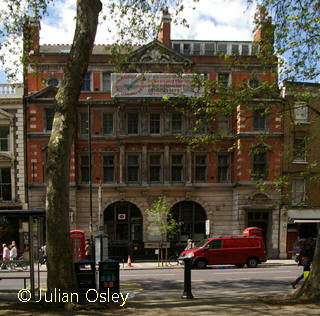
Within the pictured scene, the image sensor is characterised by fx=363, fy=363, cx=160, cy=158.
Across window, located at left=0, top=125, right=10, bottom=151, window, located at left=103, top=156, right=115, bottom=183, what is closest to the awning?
window, located at left=103, top=156, right=115, bottom=183

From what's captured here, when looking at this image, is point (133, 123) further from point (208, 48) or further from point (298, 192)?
point (298, 192)

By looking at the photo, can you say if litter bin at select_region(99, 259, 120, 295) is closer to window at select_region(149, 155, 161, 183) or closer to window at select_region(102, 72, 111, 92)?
window at select_region(149, 155, 161, 183)

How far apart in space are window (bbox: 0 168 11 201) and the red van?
14773mm

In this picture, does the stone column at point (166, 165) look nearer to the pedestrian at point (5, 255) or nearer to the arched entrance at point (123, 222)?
the arched entrance at point (123, 222)

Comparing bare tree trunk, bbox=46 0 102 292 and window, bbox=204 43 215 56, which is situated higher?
window, bbox=204 43 215 56

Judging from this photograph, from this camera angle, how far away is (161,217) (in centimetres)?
2695

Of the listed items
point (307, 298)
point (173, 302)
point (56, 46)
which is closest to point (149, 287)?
point (173, 302)

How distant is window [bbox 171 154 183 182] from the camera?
2897cm

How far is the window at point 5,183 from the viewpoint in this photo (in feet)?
90.7

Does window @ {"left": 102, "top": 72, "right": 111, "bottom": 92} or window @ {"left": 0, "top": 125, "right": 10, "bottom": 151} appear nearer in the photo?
window @ {"left": 0, "top": 125, "right": 10, "bottom": 151}

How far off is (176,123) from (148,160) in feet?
12.2

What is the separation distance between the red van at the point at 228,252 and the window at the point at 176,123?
10.6 m

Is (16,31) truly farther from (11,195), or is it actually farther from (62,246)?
(11,195)

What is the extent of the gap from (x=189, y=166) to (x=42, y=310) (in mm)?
20959
